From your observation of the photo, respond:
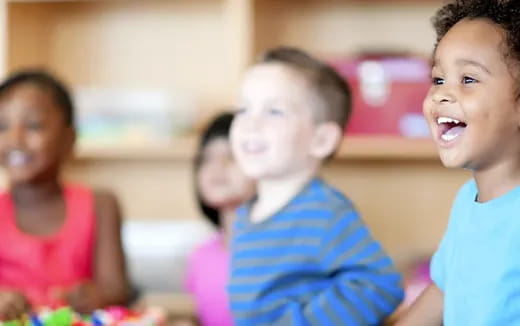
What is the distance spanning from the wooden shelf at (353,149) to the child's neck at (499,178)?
3.50 feet

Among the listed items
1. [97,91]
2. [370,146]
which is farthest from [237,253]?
[97,91]

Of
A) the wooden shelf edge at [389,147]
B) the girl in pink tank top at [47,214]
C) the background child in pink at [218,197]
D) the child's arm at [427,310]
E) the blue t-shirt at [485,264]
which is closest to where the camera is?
the blue t-shirt at [485,264]

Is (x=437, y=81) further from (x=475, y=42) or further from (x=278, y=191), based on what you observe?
(x=278, y=191)

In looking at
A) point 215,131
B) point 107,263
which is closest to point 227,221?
point 215,131

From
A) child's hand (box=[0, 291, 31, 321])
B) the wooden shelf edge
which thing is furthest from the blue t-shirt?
the wooden shelf edge

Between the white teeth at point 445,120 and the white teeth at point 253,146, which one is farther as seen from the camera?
the white teeth at point 253,146

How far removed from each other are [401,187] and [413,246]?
0.50ft

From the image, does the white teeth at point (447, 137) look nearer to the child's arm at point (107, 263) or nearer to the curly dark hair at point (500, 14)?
the curly dark hair at point (500, 14)

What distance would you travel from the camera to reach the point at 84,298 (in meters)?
1.45

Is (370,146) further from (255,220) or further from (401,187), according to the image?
(255,220)

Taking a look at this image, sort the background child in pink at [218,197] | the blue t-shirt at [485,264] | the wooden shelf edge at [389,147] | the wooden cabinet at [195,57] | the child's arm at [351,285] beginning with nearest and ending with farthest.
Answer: the blue t-shirt at [485,264] < the child's arm at [351,285] < the background child in pink at [218,197] < the wooden shelf edge at [389,147] < the wooden cabinet at [195,57]

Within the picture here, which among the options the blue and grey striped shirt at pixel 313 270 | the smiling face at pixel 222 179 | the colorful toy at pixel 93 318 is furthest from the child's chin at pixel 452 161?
the smiling face at pixel 222 179

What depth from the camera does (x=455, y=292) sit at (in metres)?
0.93

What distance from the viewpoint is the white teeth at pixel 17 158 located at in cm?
154
